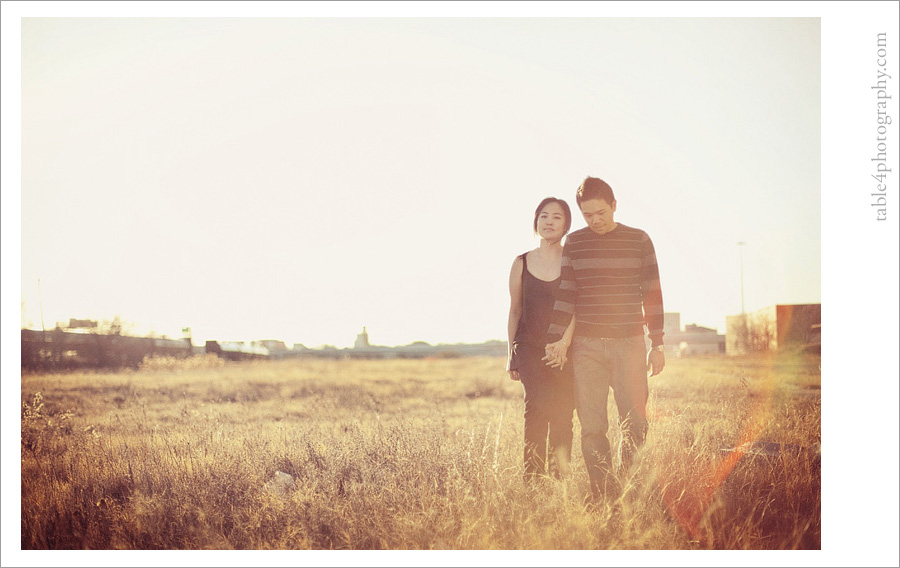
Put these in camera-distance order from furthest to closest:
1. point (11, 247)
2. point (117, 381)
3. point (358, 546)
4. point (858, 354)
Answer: point (117, 381) → point (11, 247) → point (858, 354) → point (358, 546)

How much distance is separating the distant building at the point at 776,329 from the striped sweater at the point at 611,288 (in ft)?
4.33

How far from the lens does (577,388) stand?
10.6ft

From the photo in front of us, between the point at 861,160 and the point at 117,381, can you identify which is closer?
the point at 861,160

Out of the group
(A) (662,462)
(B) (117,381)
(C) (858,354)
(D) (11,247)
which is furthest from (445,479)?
(B) (117,381)

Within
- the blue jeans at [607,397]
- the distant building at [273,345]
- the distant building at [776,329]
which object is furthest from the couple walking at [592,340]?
the distant building at [273,345]

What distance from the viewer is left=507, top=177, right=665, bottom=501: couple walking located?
3.17m

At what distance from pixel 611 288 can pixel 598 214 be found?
0.40 meters

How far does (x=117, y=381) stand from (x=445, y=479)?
27.8 ft

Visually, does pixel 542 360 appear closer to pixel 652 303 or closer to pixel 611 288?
pixel 611 288

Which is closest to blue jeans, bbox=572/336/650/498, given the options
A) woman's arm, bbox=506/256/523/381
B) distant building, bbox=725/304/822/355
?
woman's arm, bbox=506/256/523/381

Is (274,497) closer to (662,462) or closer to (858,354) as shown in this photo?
(662,462)

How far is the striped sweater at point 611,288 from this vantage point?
3.22m

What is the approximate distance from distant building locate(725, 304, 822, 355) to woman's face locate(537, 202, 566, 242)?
1738 millimetres

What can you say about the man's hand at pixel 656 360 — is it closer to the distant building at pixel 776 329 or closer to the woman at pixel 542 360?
the woman at pixel 542 360
